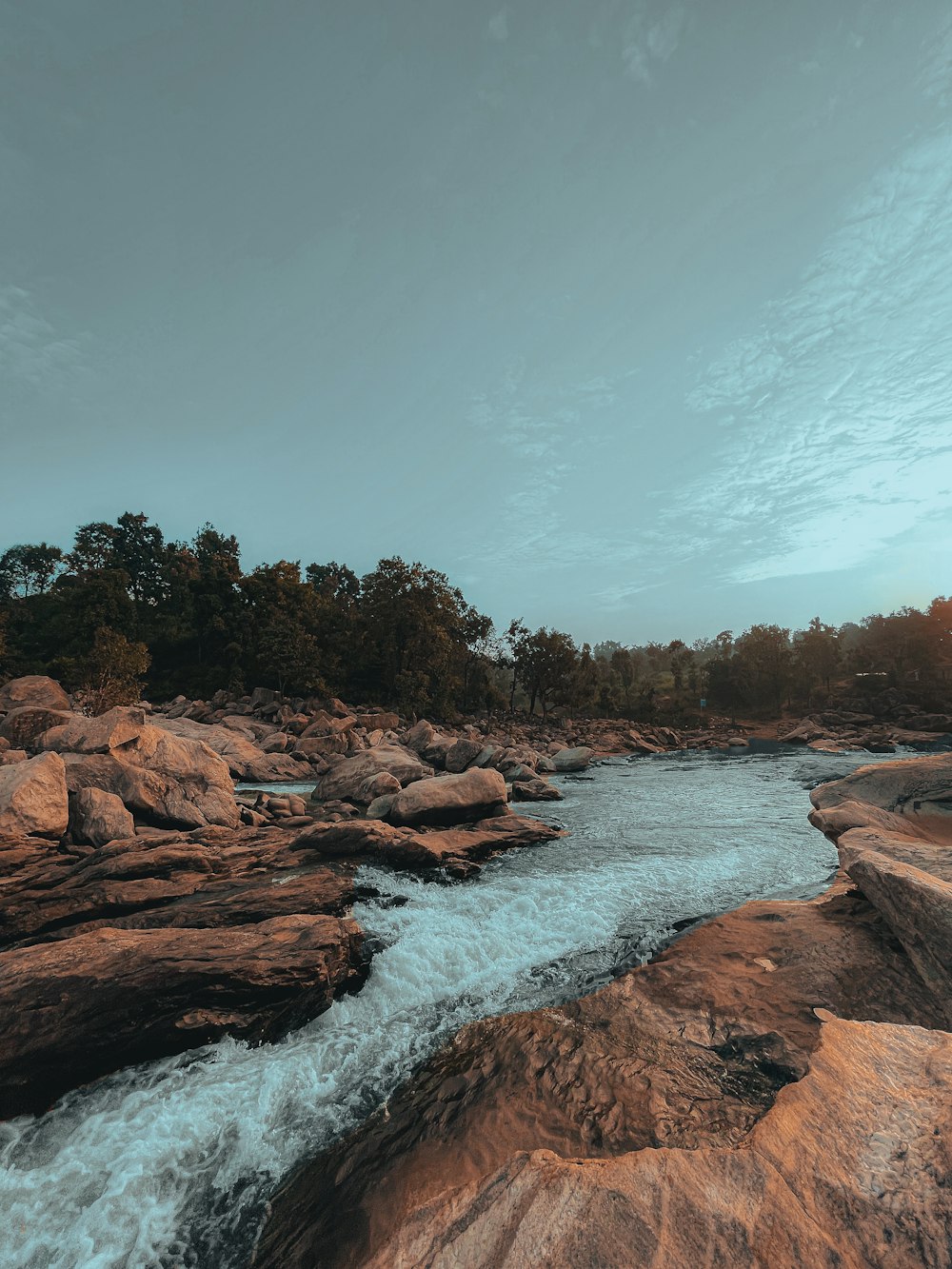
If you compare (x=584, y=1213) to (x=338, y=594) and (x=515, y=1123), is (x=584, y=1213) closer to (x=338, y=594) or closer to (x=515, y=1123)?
(x=515, y=1123)

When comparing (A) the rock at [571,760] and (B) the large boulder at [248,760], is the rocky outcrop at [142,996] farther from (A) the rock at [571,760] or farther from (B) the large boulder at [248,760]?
(A) the rock at [571,760]

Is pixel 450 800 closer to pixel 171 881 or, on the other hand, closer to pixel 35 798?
pixel 171 881

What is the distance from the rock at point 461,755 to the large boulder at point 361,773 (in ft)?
16.2

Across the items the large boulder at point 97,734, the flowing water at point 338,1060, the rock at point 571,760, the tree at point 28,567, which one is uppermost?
the tree at point 28,567

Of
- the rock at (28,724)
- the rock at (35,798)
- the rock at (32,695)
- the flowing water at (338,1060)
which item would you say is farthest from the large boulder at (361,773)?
the rock at (32,695)

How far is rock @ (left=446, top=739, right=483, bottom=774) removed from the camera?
27.9 metres

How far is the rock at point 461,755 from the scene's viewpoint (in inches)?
1097

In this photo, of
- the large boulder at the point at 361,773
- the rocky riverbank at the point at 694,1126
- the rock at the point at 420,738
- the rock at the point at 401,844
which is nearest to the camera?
the rocky riverbank at the point at 694,1126

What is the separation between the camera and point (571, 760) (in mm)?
36156

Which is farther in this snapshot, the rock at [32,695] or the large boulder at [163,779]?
the rock at [32,695]

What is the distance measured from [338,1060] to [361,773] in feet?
51.1

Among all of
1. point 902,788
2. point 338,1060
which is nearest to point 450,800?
point 338,1060

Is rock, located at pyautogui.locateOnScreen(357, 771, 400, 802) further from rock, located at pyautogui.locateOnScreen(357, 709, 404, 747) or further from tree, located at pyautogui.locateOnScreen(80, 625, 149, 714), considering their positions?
rock, located at pyautogui.locateOnScreen(357, 709, 404, 747)

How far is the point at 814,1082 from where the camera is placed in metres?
4.34
